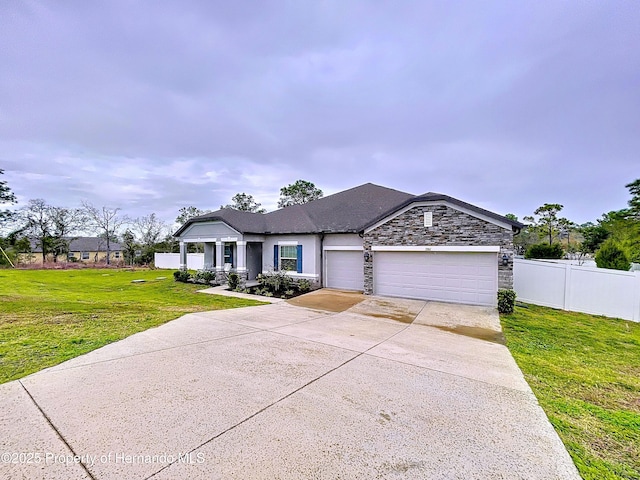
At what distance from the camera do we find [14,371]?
4.46 meters

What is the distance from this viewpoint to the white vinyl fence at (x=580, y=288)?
9.80 m

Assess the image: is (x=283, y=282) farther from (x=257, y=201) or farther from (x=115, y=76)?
(x=257, y=201)

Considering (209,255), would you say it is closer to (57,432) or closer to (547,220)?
(57,432)

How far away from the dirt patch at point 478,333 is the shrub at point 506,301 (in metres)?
2.61

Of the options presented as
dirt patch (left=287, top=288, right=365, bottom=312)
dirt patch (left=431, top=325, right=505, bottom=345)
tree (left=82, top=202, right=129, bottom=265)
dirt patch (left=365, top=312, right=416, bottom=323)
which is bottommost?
dirt patch (left=431, top=325, right=505, bottom=345)

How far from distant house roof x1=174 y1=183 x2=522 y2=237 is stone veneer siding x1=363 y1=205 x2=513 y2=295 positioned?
38.5 inches

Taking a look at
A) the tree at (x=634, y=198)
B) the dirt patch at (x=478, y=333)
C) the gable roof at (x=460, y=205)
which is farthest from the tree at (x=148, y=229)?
the tree at (x=634, y=198)

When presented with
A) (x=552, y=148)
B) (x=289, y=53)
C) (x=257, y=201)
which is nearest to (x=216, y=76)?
(x=289, y=53)

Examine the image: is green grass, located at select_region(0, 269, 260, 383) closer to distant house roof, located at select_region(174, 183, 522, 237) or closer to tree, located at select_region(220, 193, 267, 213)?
distant house roof, located at select_region(174, 183, 522, 237)

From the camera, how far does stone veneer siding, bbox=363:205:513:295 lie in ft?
35.5

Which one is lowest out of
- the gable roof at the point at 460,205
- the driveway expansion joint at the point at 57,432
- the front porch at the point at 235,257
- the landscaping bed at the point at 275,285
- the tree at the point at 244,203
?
the landscaping bed at the point at 275,285

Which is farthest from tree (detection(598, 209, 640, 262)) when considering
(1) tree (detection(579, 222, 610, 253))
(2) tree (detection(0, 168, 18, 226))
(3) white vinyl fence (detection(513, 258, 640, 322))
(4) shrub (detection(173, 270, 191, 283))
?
(2) tree (detection(0, 168, 18, 226))

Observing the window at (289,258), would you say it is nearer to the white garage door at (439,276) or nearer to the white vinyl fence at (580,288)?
the white garage door at (439,276)

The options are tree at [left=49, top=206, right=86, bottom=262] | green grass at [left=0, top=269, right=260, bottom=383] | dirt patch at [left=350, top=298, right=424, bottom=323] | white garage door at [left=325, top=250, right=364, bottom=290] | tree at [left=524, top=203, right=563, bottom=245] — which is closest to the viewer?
green grass at [left=0, top=269, right=260, bottom=383]
